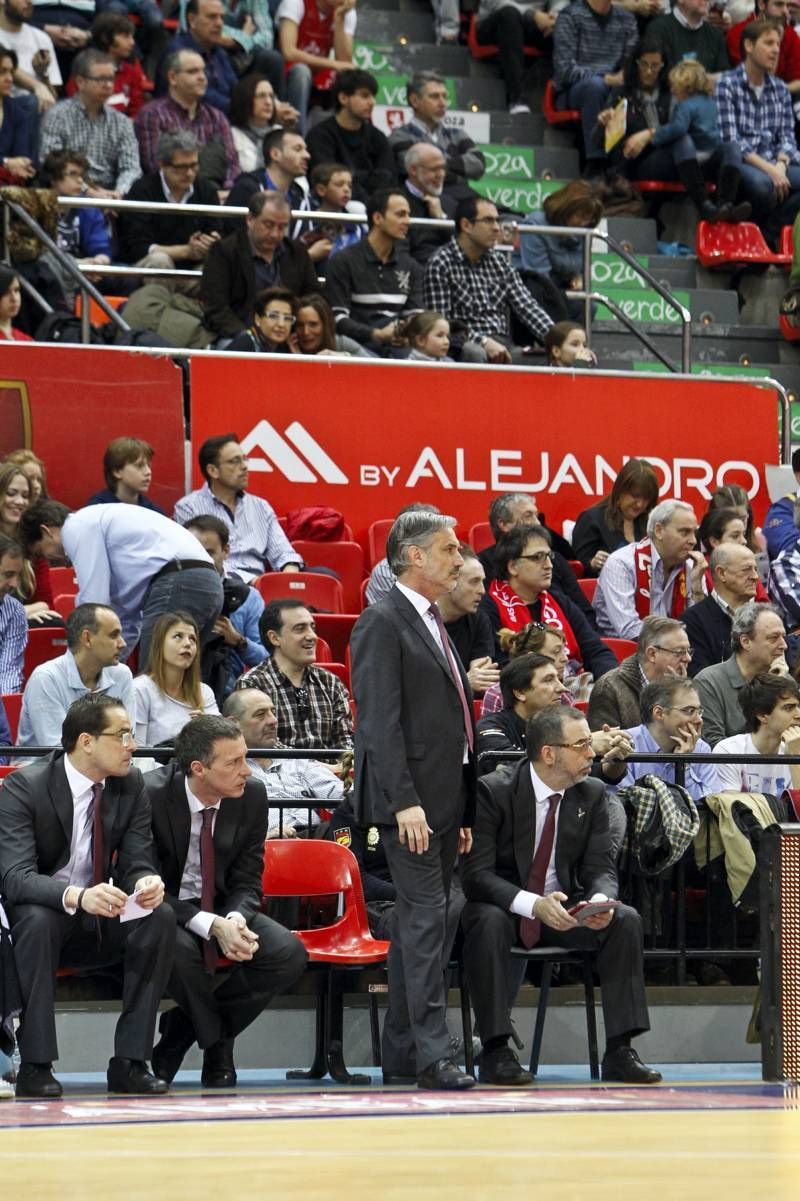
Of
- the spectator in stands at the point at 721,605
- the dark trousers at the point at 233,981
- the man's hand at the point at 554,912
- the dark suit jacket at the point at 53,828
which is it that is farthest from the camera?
the spectator in stands at the point at 721,605

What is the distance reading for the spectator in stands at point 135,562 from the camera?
9359 millimetres

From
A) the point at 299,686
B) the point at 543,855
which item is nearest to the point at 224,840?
the point at 543,855

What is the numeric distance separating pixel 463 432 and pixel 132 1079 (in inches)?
228

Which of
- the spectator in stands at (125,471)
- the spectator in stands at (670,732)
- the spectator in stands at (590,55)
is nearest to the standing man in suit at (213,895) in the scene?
the spectator in stands at (670,732)

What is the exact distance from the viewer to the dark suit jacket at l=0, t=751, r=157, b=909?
7.19 meters

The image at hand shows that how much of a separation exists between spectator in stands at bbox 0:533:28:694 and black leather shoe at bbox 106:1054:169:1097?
267cm

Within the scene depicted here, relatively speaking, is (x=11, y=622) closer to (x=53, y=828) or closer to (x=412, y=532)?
(x=53, y=828)

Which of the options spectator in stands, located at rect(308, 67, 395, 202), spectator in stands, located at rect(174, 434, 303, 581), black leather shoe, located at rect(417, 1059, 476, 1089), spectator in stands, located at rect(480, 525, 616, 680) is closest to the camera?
black leather shoe, located at rect(417, 1059, 476, 1089)

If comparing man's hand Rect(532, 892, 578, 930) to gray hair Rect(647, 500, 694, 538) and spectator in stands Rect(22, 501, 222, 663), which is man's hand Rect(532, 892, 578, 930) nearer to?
spectator in stands Rect(22, 501, 222, 663)

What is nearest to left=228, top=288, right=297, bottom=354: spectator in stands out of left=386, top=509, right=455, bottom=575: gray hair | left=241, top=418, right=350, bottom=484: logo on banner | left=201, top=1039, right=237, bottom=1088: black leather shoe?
left=241, top=418, right=350, bottom=484: logo on banner

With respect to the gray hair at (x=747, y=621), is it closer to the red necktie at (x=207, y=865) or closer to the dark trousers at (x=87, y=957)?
the red necktie at (x=207, y=865)

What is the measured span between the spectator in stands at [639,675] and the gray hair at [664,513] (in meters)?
1.48

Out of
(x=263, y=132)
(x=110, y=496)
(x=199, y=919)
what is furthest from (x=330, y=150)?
(x=199, y=919)

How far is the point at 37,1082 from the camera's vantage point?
271 inches
